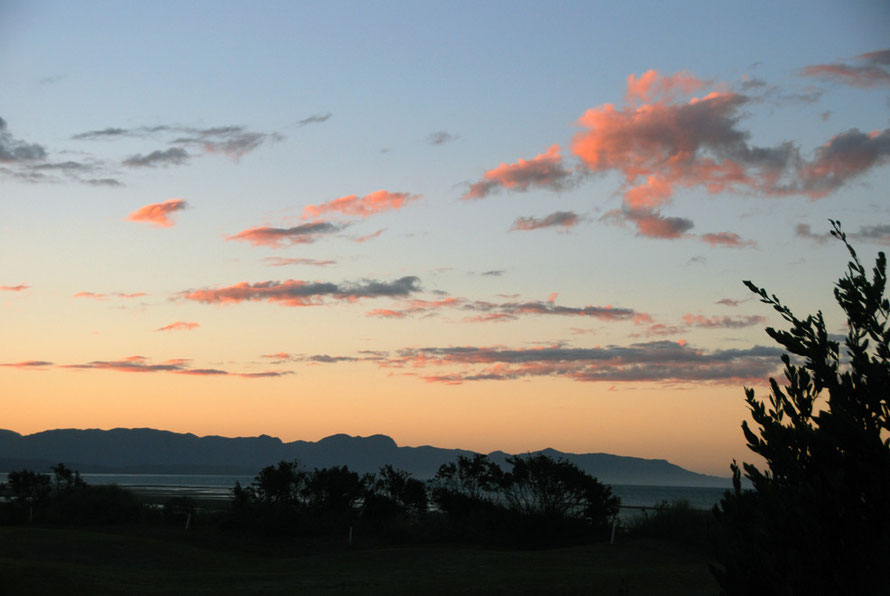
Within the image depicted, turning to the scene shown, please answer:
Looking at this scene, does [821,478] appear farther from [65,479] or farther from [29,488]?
[65,479]

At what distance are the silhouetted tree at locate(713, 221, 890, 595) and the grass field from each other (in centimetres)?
776

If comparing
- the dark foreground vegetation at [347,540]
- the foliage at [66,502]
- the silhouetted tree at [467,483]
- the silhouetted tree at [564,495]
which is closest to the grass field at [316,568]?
the dark foreground vegetation at [347,540]

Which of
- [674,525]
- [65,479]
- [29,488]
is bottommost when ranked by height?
[674,525]

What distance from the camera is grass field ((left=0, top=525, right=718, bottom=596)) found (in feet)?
64.8

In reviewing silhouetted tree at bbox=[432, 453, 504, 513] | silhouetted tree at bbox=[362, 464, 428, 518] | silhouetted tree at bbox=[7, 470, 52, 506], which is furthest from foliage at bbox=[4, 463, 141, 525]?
silhouetted tree at bbox=[432, 453, 504, 513]

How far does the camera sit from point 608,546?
2758 cm

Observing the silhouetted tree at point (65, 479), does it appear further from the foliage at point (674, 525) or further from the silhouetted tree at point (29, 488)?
the foliage at point (674, 525)

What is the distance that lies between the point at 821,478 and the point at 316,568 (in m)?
19.3

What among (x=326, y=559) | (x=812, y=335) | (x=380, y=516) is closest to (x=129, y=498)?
(x=380, y=516)

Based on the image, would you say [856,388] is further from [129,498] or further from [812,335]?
[129,498]

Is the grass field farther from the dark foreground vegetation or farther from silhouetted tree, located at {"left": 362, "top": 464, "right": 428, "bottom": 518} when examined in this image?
silhouetted tree, located at {"left": 362, "top": 464, "right": 428, "bottom": 518}

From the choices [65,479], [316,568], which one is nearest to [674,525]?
[316,568]

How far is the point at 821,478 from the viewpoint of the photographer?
8250 mm

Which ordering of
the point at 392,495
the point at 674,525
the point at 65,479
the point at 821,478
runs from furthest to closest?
the point at 65,479, the point at 392,495, the point at 674,525, the point at 821,478
